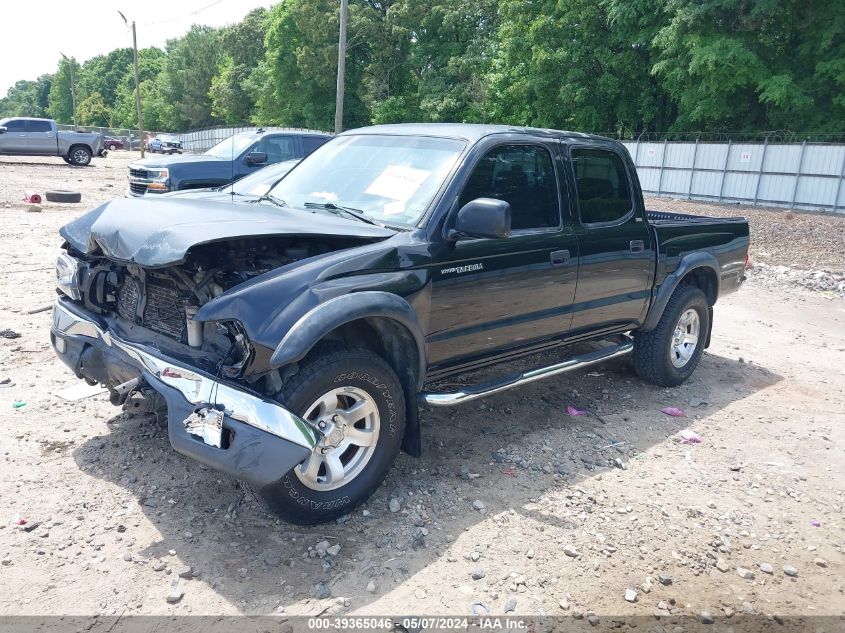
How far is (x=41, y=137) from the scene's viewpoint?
28.3 m

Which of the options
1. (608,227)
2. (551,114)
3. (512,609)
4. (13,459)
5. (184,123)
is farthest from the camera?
(184,123)

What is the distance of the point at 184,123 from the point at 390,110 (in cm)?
5148

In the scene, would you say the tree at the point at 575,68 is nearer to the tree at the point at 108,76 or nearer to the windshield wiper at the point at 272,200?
the windshield wiper at the point at 272,200

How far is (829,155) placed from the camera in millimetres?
21938

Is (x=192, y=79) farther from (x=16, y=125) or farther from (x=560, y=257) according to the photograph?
(x=560, y=257)

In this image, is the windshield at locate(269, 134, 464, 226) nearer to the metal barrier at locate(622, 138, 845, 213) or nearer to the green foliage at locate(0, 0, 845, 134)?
the metal barrier at locate(622, 138, 845, 213)

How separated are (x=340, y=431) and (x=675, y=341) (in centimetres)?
368

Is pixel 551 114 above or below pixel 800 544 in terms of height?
above

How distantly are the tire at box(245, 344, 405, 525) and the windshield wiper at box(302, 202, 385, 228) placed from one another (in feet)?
2.90

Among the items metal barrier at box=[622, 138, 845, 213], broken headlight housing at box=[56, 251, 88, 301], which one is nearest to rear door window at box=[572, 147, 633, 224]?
broken headlight housing at box=[56, 251, 88, 301]

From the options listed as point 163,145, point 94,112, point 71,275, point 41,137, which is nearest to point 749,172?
point 71,275

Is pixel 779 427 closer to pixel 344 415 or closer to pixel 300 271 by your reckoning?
pixel 344 415

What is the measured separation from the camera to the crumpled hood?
323cm

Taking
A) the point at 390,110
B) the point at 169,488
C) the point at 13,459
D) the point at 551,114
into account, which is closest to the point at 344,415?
the point at 169,488
